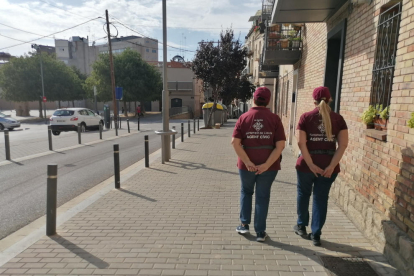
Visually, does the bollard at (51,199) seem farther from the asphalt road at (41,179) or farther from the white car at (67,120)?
the white car at (67,120)

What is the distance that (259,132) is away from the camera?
128 inches

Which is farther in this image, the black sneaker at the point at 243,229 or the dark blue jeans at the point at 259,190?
the black sneaker at the point at 243,229

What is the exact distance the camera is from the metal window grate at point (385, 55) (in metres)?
3.49

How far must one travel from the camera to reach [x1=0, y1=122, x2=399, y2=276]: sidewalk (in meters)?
2.97

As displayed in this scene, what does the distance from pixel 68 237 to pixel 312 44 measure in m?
7.16

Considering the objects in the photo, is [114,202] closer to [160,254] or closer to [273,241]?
[160,254]

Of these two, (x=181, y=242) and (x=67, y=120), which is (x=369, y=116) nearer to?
(x=181, y=242)

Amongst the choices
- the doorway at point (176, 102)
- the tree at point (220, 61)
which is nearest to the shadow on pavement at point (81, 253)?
the tree at point (220, 61)

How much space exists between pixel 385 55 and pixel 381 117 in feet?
2.73

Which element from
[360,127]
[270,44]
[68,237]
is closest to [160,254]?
[68,237]

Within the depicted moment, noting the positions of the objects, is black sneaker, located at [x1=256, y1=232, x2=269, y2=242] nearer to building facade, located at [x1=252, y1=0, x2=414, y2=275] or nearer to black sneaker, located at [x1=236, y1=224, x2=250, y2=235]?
black sneaker, located at [x1=236, y1=224, x2=250, y2=235]

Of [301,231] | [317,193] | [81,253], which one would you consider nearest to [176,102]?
[301,231]

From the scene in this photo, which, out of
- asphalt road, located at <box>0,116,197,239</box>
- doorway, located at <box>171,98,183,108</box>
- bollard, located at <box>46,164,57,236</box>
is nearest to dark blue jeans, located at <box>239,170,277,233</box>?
bollard, located at <box>46,164,57,236</box>

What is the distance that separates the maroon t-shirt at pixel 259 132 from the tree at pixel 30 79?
37.9 m
